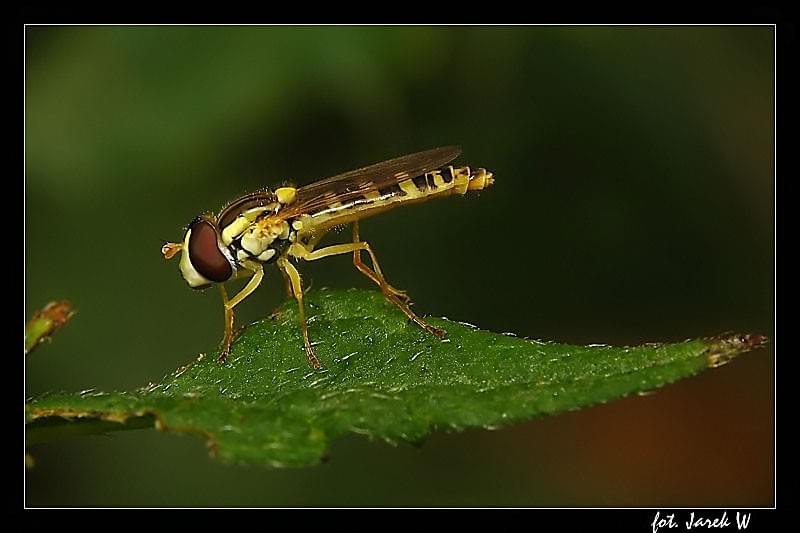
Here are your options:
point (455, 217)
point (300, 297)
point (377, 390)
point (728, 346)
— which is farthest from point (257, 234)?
point (455, 217)

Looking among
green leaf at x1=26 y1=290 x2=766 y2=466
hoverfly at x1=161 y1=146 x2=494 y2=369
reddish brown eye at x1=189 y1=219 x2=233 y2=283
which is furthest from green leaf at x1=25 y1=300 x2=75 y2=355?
reddish brown eye at x1=189 y1=219 x2=233 y2=283

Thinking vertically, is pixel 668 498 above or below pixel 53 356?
below

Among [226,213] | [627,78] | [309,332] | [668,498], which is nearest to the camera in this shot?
[309,332]

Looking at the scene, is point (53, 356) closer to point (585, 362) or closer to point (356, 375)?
point (356, 375)

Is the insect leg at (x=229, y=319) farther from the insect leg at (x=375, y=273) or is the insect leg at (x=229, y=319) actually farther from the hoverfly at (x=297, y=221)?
the insect leg at (x=375, y=273)
